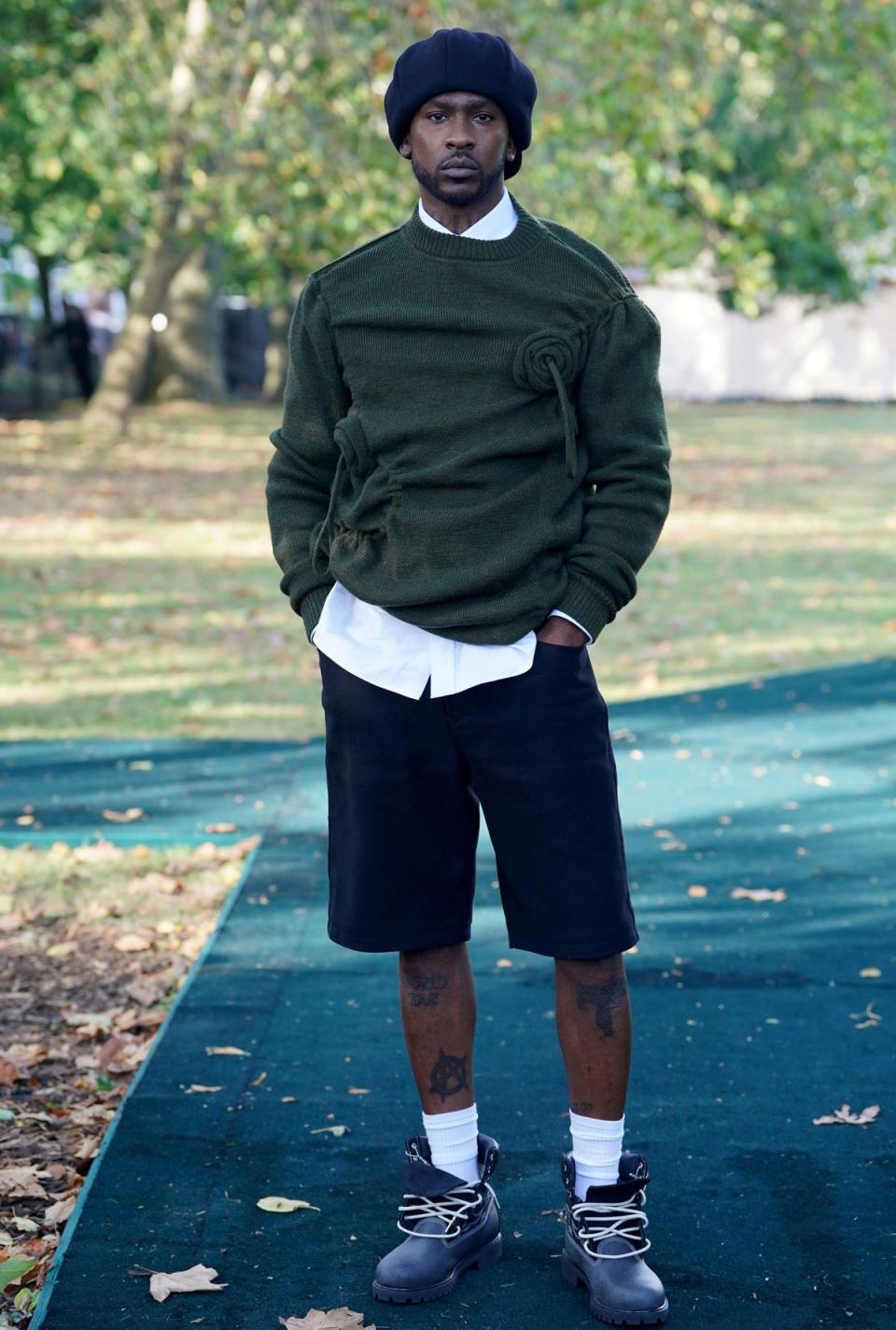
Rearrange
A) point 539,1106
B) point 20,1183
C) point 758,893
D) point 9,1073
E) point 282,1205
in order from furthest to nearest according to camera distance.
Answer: point 758,893
point 9,1073
point 539,1106
point 20,1183
point 282,1205

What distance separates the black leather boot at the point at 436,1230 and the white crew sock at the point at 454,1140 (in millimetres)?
16

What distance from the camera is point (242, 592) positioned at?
12328 millimetres

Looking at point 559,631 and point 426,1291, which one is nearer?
point 559,631

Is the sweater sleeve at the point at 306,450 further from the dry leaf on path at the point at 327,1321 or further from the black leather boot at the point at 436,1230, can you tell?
the dry leaf on path at the point at 327,1321

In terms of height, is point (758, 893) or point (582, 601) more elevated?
point (582, 601)

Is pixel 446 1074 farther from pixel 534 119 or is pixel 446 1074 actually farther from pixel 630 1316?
pixel 534 119

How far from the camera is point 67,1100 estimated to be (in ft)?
13.9

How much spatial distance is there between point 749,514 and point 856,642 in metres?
7.10

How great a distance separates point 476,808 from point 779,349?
3528 cm

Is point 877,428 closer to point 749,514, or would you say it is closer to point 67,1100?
point 749,514

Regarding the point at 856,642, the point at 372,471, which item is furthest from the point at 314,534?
the point at 856,642

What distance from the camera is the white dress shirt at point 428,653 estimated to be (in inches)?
117

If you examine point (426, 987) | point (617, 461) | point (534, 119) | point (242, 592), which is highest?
point (534, 119)

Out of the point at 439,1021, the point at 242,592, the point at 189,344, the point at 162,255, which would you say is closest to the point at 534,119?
the point at 242,592
